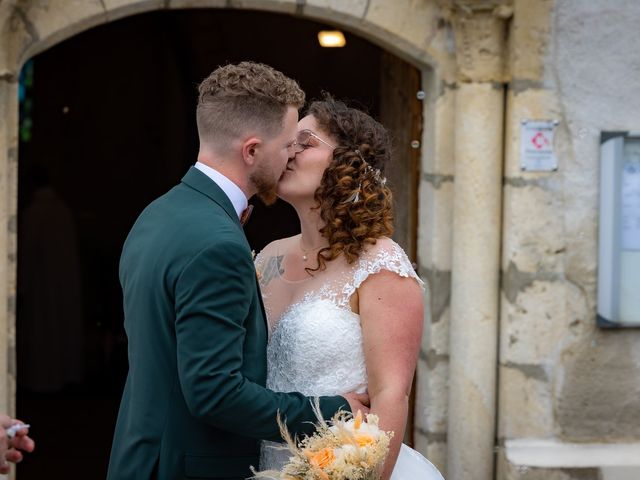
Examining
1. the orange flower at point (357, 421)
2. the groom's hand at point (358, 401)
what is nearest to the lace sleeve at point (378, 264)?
the groom's hand at point (358, 401)

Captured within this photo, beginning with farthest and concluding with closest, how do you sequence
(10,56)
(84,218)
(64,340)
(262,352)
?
1. (84,218)
2. (64,340)
3. (10,56)
4. (262,352)

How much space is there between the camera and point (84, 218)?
1153 cm

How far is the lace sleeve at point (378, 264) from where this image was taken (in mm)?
3117

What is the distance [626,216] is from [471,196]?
714 millimetres

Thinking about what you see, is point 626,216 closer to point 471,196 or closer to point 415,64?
point 471,196

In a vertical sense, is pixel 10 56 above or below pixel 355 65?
below

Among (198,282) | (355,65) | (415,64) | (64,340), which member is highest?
A: (355,65)

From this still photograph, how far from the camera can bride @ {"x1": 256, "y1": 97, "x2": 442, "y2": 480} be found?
306 cm

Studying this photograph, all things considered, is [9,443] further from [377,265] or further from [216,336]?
[377,265]

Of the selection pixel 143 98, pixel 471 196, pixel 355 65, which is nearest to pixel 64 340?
pixel 143 98

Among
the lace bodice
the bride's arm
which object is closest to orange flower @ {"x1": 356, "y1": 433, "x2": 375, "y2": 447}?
the bride's arm

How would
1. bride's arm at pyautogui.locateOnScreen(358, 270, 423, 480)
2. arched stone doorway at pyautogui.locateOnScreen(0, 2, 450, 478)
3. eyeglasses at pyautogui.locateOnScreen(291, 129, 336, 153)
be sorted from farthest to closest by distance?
arched stone doorway at pyautogui.locateOnScreen(0, 2, 450, 478) < eyeglasses at pyautogui.locateOnScreen(291, 129, 336, 153) < bride's arm at pyautogui.locateOnScreen(358, 270, 423, 480)

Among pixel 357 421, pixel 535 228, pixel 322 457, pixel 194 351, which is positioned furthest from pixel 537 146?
pixel 194 351

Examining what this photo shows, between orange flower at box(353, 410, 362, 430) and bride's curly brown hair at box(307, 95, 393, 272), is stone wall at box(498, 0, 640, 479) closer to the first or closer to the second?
bride's curly brown hair at box(307, 95, 393, 272)
